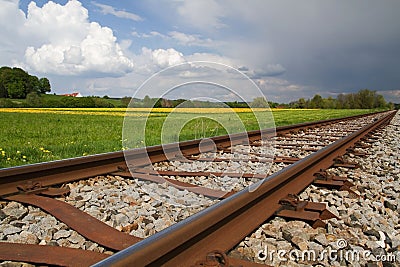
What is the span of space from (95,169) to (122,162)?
513mm

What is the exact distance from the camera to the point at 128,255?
1.46m

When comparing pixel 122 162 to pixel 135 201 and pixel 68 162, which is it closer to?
pixel 68 162

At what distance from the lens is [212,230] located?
207cm

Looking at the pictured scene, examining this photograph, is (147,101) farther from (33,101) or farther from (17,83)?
(17,83)

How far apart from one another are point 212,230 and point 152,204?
44.5 inches

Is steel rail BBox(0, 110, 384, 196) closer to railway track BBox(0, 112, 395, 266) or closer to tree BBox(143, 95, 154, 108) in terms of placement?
railway track BBox(0, 112, 395, 266)

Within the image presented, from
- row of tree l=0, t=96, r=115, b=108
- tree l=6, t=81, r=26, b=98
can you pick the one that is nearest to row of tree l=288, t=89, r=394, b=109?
row of tree l=0, t=96, r=115, b=108

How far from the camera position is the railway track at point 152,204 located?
1885 millimetres

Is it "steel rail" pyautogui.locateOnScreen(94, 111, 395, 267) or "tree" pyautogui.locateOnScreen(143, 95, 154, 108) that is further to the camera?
"tree" pyautogui.locateOnScreen(143, 95, 154, 108)

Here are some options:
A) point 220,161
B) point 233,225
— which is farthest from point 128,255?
point 220,161

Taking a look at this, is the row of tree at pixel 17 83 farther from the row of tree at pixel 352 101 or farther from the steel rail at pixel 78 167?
the steel rail at pixel 78 167

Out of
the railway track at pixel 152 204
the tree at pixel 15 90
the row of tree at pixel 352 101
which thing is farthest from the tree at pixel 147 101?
the row of tree at pixel 352 101

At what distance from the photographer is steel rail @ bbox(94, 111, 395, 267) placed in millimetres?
1538

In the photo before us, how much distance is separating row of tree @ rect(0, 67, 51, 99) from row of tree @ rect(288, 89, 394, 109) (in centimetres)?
5387
